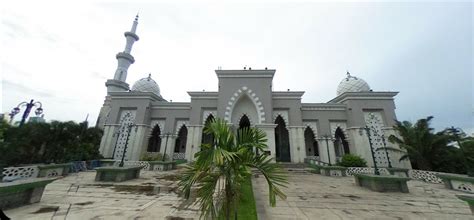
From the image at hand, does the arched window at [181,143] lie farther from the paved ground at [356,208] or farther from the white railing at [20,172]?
the paved ground at [356,208]

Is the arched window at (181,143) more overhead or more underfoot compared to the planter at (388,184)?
more overhead

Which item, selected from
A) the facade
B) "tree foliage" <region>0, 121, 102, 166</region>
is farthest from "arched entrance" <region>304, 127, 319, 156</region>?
"tree foliage" <region>0, 121, 102, 166</region>

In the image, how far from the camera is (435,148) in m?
14.2

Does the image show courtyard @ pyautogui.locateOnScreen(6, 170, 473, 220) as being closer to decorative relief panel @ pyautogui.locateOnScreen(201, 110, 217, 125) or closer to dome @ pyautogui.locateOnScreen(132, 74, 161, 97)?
decorative relief panel @ pyautogui.locateOnScreen(201, 110, 217, 125)

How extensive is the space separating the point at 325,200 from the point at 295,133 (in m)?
13.1

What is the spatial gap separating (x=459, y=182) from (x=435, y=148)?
706 centimetres

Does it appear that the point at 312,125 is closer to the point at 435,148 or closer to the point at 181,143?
the point at 435,148

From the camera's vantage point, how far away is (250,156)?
3102mm

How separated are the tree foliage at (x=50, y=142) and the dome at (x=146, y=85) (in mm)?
9723

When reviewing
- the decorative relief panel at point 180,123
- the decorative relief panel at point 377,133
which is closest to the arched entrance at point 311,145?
the decorative relief panel at point 377,133

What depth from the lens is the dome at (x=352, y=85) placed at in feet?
Result: 72.3

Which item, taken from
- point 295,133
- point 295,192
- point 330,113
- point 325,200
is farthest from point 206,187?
point 330,113

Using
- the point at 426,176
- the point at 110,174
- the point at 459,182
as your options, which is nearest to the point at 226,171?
the point at 110,174

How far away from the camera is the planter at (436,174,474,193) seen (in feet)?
28.5
